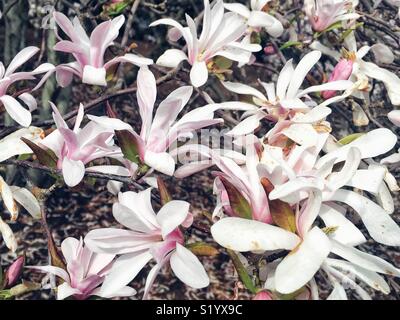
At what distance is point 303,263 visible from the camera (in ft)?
2.58

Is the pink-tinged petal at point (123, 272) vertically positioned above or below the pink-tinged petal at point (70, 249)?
above

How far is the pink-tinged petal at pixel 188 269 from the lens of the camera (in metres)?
0.83

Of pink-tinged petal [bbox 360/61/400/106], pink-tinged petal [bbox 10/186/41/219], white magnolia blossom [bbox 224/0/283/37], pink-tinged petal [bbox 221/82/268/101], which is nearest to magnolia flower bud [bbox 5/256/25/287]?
pink-tinged petal [bbox 10/186/41/219]

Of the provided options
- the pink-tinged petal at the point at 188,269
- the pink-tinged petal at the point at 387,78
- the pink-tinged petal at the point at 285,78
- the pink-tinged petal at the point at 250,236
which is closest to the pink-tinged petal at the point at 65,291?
the pink-tinged petal at the point at 188,269

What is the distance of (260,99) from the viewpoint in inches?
47.7

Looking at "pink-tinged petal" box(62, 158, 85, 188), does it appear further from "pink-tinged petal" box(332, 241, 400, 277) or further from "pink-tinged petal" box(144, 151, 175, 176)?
"pink-tinged petal" box(332, 241, 400, 277)

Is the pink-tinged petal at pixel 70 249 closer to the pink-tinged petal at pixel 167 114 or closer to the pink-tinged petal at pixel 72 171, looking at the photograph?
the pink-tinged petal at pixel 72 171

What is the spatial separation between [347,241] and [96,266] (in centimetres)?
44

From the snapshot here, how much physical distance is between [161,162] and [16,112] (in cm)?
32

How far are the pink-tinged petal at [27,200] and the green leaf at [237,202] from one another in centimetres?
49

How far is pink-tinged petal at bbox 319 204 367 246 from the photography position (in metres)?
0.87

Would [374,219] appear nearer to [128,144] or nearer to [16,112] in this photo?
[128,144]

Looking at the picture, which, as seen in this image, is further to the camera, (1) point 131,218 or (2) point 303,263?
(1) point 131,218

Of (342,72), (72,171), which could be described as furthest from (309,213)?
(342,72)
